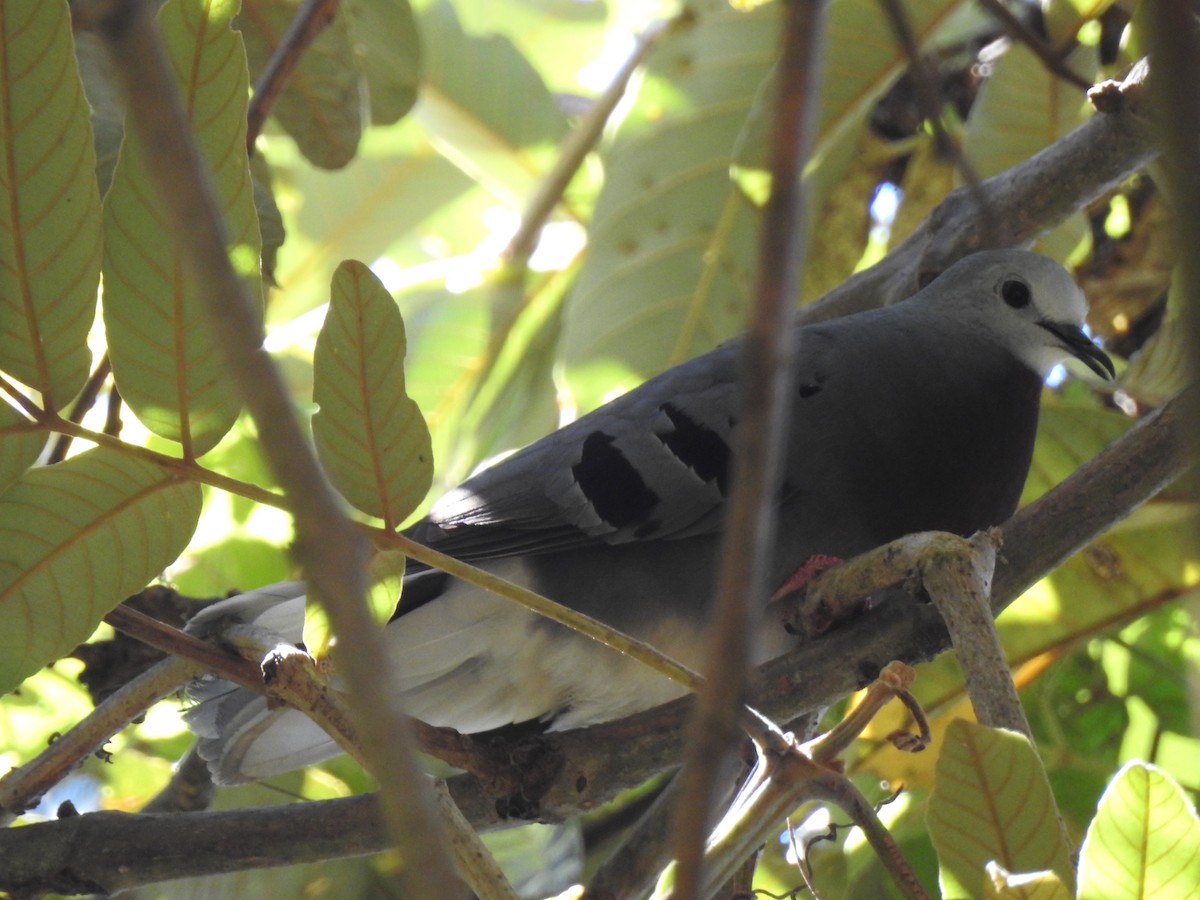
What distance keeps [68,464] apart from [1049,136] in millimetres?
1852

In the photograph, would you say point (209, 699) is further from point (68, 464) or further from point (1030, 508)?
point (1030, 508)

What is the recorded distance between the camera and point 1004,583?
4.58 feet

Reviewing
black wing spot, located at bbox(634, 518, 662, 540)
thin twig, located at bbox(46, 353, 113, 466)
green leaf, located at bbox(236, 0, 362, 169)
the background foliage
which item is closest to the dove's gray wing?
black wing spot, located at bbox(634, 518, 662, 540)

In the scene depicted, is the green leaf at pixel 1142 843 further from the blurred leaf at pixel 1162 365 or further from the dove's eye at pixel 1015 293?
the dove's eye at pixel 1015 293

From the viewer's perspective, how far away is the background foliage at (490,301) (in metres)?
1.14

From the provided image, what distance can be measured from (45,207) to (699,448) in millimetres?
1125

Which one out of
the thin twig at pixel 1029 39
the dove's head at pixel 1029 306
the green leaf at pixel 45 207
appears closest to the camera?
the green leaf at pixel 45 207

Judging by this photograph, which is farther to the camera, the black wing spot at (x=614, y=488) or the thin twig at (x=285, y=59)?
the black wing spot at (x=614, y=488)

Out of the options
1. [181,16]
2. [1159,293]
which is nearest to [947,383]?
[1159,293]

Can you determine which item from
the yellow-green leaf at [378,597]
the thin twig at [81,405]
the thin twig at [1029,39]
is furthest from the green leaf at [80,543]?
the thin twig at [1029,39]

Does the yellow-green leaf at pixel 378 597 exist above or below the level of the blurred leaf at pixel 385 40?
below

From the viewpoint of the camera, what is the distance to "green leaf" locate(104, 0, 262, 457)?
113cm

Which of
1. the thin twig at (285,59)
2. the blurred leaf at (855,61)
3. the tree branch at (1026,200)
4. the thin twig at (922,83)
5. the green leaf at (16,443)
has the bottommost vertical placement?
the thin twig at (922,83)

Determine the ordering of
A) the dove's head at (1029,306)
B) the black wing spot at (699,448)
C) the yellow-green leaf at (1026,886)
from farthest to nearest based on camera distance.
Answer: the dove's head at (1029,306) < the black wing spot at (699,448) < the yellow-green leaf at (1026,886)
